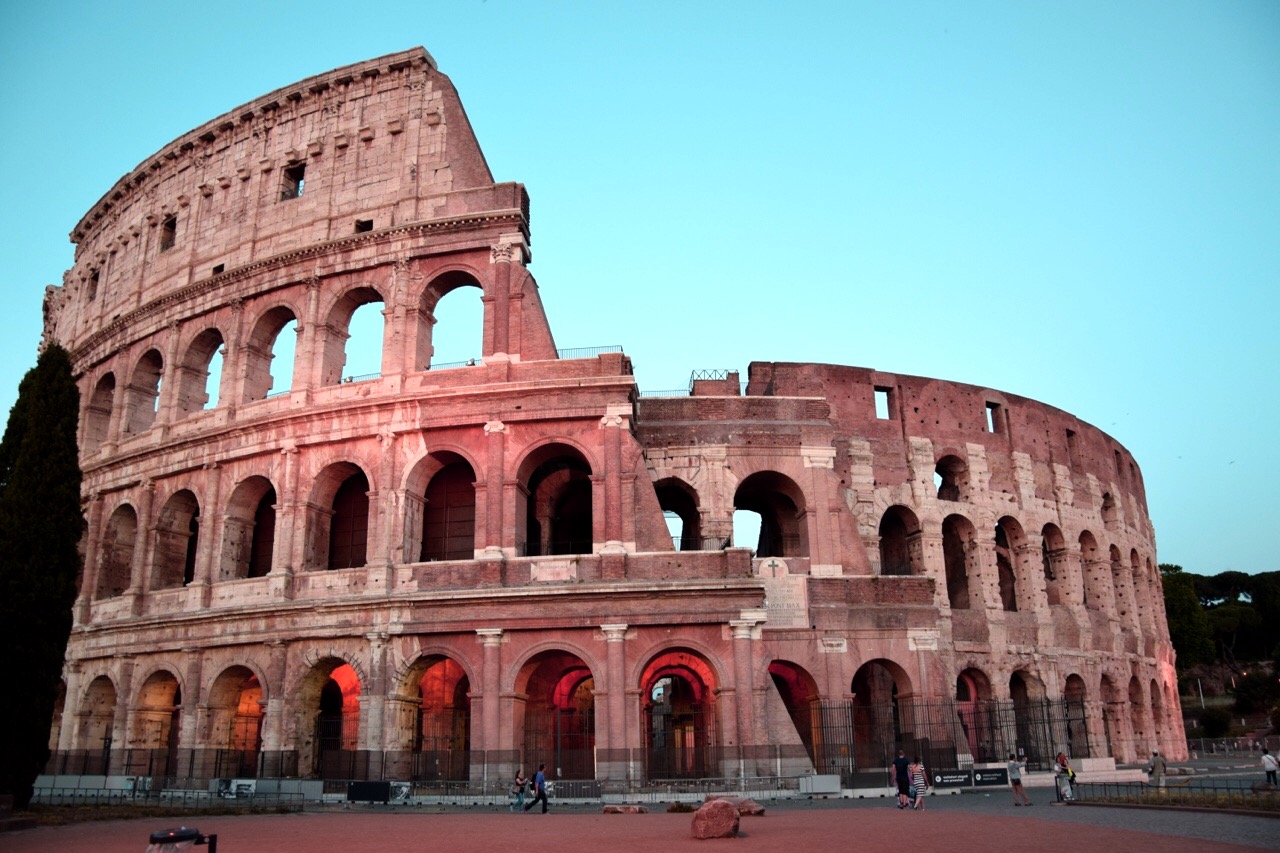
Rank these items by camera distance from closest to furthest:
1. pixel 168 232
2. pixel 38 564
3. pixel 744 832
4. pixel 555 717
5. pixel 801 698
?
pixel 744 832
pixel 38 564
pixel 555 717
pixel 801 698
pixel 168 232

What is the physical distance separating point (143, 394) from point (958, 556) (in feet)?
80.6

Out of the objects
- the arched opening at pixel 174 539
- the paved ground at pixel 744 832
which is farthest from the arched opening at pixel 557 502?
the arched opening at pixel 174 539

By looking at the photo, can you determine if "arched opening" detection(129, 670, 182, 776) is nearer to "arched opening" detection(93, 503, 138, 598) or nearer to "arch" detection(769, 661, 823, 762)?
"arched opening" detection(93, 503, 138, 598)

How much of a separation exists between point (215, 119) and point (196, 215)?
9.27ft

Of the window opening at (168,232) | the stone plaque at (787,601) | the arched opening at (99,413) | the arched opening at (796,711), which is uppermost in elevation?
the window opening at (168,232)

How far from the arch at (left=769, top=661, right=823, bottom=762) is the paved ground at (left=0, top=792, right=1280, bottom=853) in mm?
5728

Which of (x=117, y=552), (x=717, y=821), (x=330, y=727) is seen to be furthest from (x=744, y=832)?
(x=117, y=552)

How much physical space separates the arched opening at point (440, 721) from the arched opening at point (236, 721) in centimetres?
372

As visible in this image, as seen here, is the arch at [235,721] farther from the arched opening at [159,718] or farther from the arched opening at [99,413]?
the arched opening at [99,413]

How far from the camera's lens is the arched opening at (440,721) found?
2006 cm

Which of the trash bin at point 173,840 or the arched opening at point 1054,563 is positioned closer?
the trash bin at point 173,840

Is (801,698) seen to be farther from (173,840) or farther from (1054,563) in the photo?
(173,840)

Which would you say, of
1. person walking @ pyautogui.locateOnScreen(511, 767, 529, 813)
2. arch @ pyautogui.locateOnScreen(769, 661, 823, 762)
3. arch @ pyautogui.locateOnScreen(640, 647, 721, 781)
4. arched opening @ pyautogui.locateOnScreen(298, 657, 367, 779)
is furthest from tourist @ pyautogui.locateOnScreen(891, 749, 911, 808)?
arched opening @ pyautogui.locateOnScreen(298, 657, 367, 779)

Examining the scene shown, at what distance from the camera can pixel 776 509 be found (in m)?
26.3
